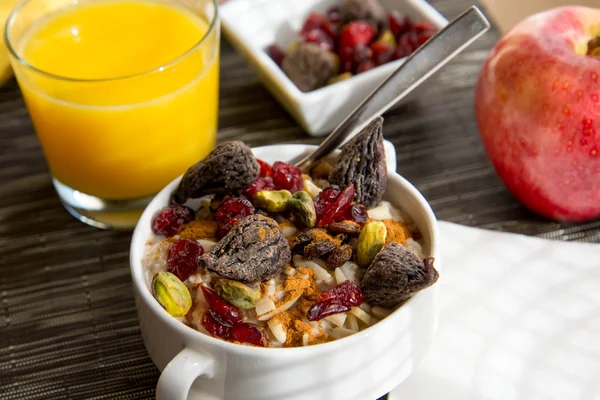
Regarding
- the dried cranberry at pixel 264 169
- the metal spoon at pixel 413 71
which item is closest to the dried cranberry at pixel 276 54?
the metal spoon at pixel 413 71

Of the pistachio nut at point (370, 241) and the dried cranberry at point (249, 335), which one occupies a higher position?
the pistachio nut at point (370, 241)

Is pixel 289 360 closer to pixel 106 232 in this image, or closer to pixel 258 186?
pixel 258 186

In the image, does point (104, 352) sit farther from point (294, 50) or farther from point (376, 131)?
point (294, 50)

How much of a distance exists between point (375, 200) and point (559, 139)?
408mm

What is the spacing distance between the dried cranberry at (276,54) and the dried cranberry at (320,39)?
0.22 feet

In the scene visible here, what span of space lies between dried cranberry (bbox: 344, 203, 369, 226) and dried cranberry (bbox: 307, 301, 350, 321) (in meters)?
0.17

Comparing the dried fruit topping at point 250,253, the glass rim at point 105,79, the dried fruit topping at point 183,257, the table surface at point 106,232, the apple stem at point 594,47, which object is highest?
the apple stem at point 594,47

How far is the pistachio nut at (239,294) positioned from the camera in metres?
0.94

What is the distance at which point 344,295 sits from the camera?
0.95 metres

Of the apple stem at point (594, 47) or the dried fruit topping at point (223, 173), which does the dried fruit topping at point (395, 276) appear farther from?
the apple stem at point (594, 47)

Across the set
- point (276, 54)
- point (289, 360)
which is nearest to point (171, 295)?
point (289, 360)

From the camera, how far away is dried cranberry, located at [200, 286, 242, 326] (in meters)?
0.94

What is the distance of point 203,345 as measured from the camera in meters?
0.91

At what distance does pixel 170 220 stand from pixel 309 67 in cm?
64
